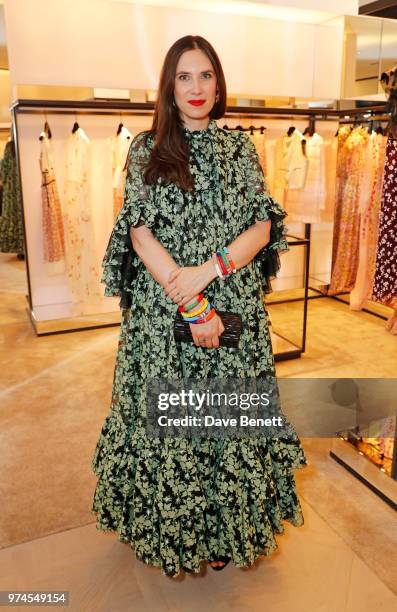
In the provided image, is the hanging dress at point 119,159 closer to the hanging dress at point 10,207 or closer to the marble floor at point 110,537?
the marble floor at point 110,537

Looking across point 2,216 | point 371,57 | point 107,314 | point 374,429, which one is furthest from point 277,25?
point 374,429

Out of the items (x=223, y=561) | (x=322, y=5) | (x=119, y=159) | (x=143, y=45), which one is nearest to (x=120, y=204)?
(x=119, y=159)

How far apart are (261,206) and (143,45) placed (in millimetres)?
3197

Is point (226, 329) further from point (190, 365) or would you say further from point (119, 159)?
point (119, 159)

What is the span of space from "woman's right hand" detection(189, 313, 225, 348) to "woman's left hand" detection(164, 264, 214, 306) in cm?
8

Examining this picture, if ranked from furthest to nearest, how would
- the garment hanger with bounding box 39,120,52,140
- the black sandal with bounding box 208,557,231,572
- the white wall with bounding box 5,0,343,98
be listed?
the garment hanger with bounding box 39,120,52,140 → the white wall with bounding box 5,0,343,98 → the black sandal with bounding box 208,557,231,572

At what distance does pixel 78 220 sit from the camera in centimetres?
429

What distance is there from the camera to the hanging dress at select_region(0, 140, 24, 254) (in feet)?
18.7

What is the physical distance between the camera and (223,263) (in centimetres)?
157

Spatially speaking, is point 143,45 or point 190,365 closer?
point 190,365

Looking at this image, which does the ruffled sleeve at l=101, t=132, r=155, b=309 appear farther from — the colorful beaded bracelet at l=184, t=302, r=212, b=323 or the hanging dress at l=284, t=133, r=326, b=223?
the hanging dress at l=284, t=133, r=326, b=223

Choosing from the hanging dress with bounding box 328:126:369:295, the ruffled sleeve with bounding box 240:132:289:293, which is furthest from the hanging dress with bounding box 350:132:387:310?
the ruffled sleeve with bounding box 240:132:289:293

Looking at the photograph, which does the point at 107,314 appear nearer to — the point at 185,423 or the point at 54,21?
the point at 54,21

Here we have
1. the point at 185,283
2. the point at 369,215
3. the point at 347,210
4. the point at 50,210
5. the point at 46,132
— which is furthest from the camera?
the point at 347,210
